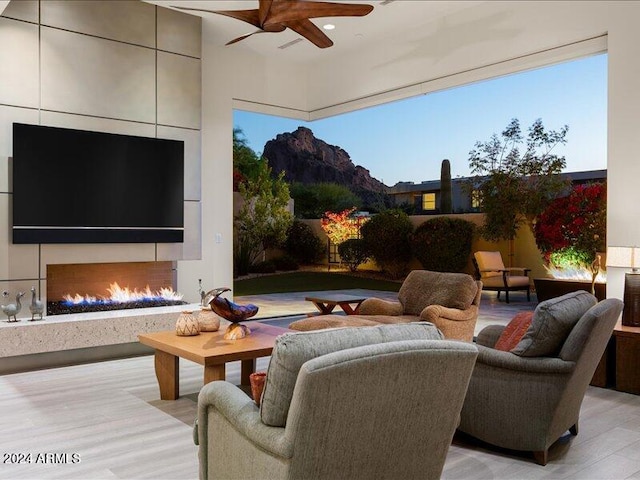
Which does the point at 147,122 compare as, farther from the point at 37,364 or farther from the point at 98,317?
the point at 37,364

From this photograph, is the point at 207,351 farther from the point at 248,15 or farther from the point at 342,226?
the point at 342,226

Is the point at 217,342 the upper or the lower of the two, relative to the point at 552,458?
upper

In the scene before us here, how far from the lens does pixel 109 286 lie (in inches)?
257

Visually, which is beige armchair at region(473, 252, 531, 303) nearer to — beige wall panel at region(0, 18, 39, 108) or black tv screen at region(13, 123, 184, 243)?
black tv screen at region(13, 123, 184, 243)

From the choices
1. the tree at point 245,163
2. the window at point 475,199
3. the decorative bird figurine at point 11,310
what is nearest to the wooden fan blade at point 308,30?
the decorative bird figurine at point 11,310

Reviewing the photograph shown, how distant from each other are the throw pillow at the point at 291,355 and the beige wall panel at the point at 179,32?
214 inches

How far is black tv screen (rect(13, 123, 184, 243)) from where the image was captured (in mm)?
5660

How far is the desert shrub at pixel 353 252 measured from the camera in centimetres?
1469

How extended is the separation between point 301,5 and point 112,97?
2594 millimetres

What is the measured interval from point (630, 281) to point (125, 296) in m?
4.93

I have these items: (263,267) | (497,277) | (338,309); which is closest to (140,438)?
(338,309)

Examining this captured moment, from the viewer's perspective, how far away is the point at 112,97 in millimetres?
6242

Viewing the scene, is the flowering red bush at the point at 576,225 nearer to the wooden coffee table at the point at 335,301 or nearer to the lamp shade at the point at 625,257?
the wooden coffee table at the point at 335,301

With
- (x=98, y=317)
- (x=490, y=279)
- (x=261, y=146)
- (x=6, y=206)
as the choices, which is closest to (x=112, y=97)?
(x=6, y=206)
